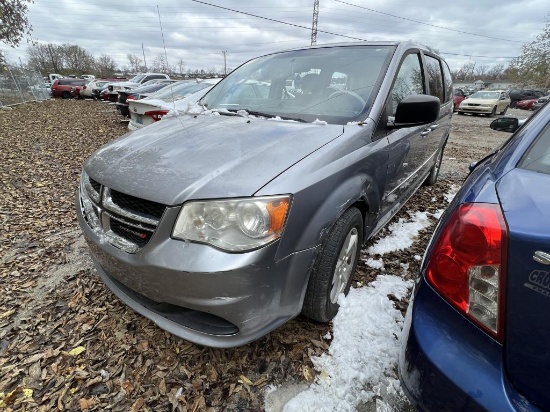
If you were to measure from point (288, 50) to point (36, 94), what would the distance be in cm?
2316

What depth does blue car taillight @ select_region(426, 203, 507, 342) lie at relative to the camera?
0.93 m

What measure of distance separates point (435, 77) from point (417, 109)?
204cm

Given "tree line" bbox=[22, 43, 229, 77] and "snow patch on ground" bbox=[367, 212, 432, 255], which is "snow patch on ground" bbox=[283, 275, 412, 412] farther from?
"tree line" bbox=[22, 43, 229, 77]

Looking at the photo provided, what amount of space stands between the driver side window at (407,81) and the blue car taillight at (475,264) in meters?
1.44

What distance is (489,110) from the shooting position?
59.4 feet

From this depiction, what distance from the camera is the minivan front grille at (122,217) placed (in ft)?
4.89

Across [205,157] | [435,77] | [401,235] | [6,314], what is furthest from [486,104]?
[6,314]

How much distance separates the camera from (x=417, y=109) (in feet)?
6.65

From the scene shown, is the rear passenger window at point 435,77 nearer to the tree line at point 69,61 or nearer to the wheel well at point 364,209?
the wheel well at point 364,209

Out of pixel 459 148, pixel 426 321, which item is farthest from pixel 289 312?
pixel 459 148

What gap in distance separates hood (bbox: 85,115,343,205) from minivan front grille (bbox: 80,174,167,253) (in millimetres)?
59

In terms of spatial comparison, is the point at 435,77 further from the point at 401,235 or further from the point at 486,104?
the point at 486,104

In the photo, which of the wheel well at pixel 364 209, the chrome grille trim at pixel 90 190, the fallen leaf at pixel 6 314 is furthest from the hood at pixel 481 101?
the fallen leaf at pixel 6 314

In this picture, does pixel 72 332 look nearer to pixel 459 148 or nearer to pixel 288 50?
pixel 288 50
